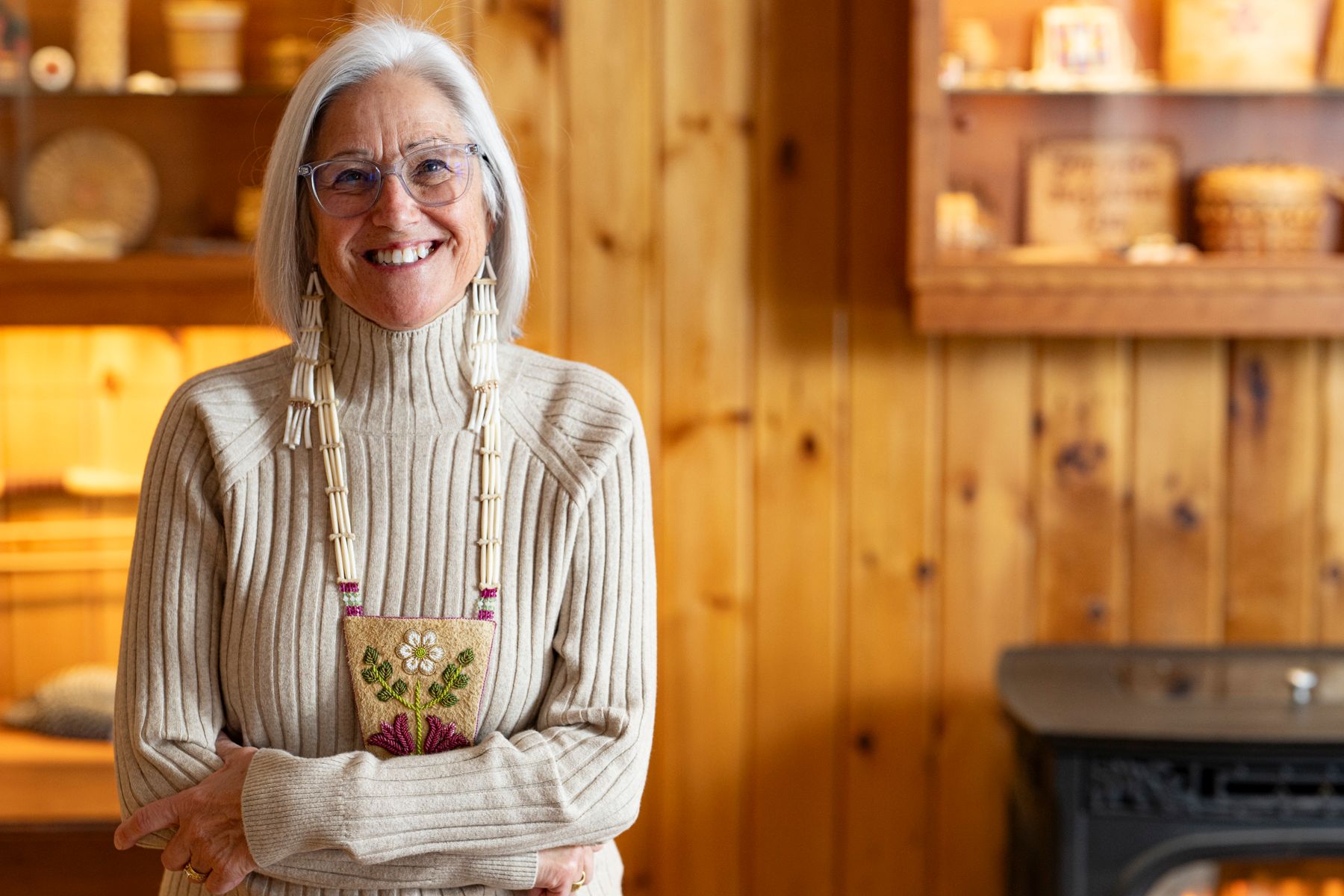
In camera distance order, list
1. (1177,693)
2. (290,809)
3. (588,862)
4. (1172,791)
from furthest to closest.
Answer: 1. (1177,693)
2. (1172,791)
3. (588,862)
4. (290,809)

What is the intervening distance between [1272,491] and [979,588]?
465 millimetres

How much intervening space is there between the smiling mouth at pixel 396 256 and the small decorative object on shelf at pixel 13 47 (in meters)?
1.26

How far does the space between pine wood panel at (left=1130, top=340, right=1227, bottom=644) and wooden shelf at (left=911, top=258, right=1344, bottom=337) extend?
17 cm

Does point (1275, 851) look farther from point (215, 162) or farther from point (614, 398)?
point (215, 162)

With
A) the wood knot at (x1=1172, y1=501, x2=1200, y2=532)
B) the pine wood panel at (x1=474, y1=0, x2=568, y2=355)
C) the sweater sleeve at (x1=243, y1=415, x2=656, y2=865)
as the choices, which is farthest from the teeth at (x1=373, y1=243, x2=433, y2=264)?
the wood knot at (x1=1172, y1=501, x2=1200, y2=532)

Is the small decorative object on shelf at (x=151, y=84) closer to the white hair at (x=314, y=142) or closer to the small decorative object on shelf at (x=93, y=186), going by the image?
the small decorative object on shelf at (x=93, y=186)

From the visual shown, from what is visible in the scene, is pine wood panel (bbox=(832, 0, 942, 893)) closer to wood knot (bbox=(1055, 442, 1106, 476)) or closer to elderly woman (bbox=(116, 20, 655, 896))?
wood knot (bbox=(1055, 442, 1106, 476))

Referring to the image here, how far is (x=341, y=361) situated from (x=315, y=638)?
240 mm

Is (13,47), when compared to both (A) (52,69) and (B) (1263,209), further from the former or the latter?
(B) (1263,209)

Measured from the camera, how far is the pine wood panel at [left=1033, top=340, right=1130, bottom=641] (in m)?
2.00

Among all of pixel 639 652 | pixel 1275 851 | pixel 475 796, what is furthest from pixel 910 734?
pixel 475 796

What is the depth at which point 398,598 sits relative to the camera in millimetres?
1092

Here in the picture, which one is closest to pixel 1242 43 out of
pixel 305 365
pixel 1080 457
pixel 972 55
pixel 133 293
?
pixel 972 55

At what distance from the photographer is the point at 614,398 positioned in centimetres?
118
